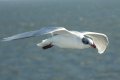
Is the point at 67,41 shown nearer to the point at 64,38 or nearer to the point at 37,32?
the point at 64,38

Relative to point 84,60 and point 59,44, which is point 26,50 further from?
point 59,44

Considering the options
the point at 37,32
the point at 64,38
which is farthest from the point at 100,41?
the point at 37,32

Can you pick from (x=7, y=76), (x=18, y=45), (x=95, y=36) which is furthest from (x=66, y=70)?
(x=95, y=36)

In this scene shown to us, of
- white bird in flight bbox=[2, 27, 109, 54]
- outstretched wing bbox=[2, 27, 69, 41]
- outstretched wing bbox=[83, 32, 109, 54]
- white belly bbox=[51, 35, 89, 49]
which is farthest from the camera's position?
Result: outstretched wing bbox=[83, 32, 109, 54]

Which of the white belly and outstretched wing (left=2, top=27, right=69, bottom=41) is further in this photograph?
the white belly

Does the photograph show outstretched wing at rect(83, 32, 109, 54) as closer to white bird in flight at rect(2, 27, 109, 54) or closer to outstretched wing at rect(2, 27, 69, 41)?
white bird in flight at rect(2, 27, 109, 54)

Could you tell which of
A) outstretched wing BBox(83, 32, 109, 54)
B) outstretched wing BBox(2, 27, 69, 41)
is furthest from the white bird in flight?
outstretched wing BBox(83, 32, 109, 54)

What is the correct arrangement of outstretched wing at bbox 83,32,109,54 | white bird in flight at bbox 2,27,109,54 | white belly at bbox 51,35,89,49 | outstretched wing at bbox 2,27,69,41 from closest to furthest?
outstretched wing at bbox 2,27,69,41, white bird in flight at bbox 2,27,109,54, white belly at bbox 51,35,89,49, outstretched wing at bbox 83,32,109,54

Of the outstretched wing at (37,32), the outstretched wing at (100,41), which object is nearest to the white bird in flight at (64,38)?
the outstretched wing at (37,32)

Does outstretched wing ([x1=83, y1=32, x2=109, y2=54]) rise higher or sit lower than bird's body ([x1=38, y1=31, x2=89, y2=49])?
lower
